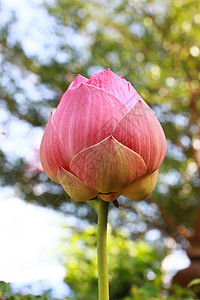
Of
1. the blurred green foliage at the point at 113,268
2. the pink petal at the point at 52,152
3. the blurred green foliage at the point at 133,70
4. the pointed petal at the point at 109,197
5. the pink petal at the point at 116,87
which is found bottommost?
the blurred green foliage at the point at 113,268

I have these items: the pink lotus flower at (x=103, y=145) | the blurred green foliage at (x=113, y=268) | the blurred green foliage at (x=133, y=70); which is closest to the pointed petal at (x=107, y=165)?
the pink lotus flower at (x=103, y=145)

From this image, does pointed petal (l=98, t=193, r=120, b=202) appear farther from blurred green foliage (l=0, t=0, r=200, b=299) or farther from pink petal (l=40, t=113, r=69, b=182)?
blurred green foliage (l=0, t=0, r=200, b=299)

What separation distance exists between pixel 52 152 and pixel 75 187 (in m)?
0.03

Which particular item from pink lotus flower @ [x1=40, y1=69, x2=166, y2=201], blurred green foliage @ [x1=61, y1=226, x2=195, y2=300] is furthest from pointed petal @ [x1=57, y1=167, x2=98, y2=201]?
blurred green foliage @ [x1=61, y1=226, x2=195, y2=300]

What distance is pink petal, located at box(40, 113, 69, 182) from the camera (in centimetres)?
25

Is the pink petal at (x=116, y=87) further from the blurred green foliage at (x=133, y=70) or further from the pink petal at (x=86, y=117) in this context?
the blurred green foliage at (x=133, y=70)

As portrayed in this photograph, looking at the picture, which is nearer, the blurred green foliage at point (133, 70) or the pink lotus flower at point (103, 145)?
the pink lotus flower at point (103, 145)

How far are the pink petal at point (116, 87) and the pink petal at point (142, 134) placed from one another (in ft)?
0.05

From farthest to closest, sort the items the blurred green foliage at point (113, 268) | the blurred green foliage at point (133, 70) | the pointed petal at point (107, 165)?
the blurred green foliage at point (133, 70) → the blurred green foliage at point (113, 268) → the pointed petal at point (107, 165)

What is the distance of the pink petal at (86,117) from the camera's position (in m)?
0.23

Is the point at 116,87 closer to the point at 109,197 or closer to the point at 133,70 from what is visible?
the point at 109,197

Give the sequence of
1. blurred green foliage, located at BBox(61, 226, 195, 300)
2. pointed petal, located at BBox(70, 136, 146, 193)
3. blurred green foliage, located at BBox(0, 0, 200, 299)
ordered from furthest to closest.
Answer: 1. blurred green foliage, located at BBox(0, 0, 200, 299)
2. blurred green foliage, located at BBox(61, 226, 195, 300)
3. pointed petal, located at BBox(70, 136, 146, 193)

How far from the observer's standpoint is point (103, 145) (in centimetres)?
23

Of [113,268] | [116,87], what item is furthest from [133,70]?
[116,87]
